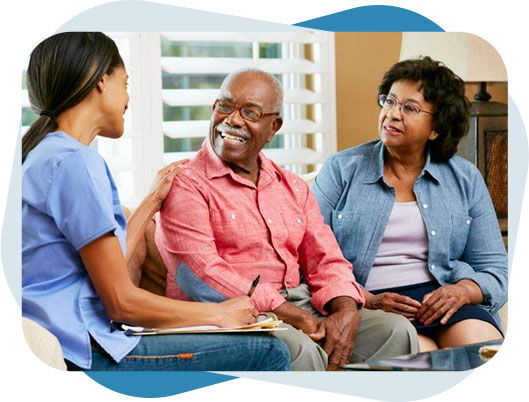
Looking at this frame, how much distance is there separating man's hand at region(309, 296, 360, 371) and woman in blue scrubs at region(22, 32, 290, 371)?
7.4 inches

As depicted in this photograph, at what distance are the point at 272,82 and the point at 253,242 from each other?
0.38 meters

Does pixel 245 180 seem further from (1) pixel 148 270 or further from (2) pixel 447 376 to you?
(2) pixel 447 376

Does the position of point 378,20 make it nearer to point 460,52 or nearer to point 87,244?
point 460,52

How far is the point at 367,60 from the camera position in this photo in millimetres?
2195

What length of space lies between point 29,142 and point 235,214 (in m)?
0.51

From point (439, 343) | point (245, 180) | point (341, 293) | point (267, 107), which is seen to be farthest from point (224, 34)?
point (439, 343)

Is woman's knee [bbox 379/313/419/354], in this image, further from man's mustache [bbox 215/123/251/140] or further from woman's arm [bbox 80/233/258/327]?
man's mustache [bbox 215/123/251/140]

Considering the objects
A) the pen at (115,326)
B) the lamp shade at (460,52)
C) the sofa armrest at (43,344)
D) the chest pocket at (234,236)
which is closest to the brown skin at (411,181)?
the lamp shade at (460,52)

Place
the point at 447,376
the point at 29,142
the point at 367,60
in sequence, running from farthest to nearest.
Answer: the point at 367,60
the point at 447,376
the point at 29,142

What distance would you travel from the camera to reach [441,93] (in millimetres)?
2264

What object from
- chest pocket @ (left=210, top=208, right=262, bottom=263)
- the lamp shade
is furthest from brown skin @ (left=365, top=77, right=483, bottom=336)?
chest pocket @ (left=210, top=208, right=262, bottom=263)

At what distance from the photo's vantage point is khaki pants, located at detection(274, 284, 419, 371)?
2.04 metres

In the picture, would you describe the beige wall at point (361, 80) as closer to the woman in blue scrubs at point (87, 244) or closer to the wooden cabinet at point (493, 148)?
the wooden cabinet at point (493, 148)

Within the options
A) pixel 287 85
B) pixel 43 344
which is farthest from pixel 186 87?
pixel 43 344
